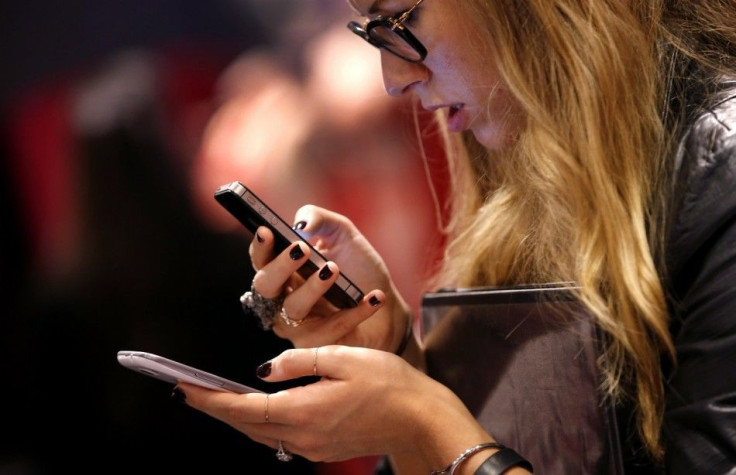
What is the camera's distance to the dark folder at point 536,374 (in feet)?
3.32

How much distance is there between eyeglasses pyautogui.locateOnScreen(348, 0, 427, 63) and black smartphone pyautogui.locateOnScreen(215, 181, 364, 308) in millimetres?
270

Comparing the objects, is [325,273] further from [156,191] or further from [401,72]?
[156,191]

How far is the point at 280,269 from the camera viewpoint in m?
1.11

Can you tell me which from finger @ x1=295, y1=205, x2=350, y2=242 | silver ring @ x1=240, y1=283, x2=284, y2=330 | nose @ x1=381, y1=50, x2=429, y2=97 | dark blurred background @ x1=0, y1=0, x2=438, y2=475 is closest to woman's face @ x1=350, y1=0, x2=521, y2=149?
nose @ x1=381, y1=50, x2=429, y2=97

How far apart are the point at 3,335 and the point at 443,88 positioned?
140 centimetres

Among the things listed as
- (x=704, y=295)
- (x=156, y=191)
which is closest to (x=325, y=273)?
(x=704, y=295)

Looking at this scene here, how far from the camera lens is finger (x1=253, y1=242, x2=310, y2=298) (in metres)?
1.10

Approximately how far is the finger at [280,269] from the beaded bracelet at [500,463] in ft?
1.13

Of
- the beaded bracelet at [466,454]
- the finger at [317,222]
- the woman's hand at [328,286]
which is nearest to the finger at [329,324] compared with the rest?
the woman's hand at [328,286]

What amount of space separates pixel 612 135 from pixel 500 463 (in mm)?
413

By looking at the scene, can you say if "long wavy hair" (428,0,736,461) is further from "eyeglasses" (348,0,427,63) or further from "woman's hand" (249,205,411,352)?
"woman's hand" (249,205,411,352)

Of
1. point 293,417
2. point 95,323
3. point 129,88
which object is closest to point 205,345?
point 95,323

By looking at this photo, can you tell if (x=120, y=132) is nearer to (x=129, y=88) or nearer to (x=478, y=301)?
(x=129, y=88)

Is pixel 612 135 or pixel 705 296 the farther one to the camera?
pixel 612 135
